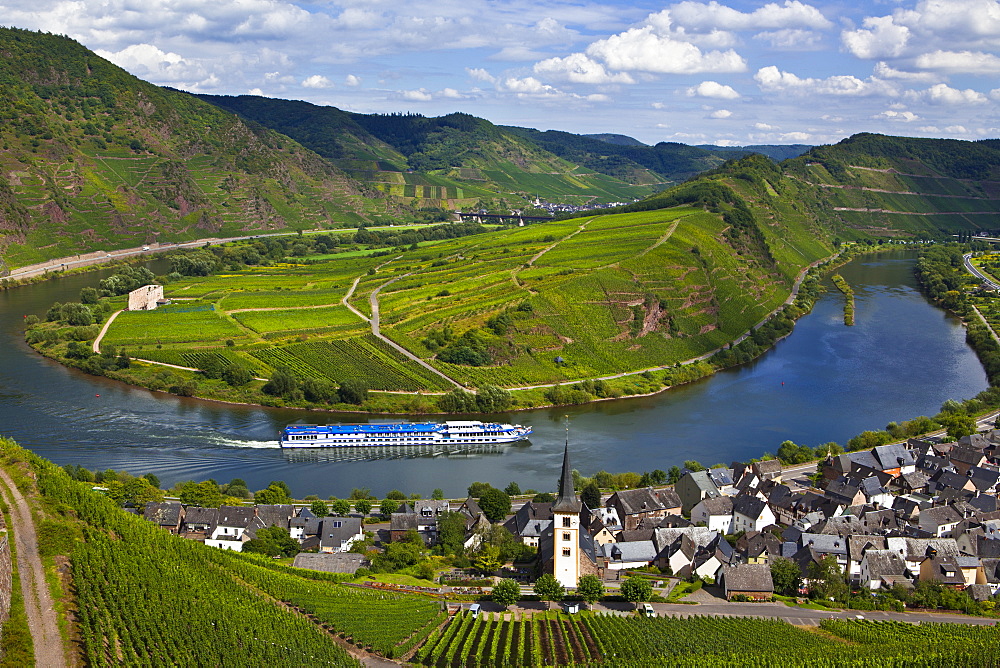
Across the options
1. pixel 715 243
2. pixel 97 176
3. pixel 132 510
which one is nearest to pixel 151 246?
pixel 97 176

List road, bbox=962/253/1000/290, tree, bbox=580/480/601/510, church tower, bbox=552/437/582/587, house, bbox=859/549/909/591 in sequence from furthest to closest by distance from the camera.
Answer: road, bbox=962/253/1000/290, tree, bbox=580/480/601/510, house, bbox=859/549/909/591, church tower, bbox=552/437/582/587

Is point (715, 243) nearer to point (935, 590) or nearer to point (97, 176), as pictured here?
point (935, 590)

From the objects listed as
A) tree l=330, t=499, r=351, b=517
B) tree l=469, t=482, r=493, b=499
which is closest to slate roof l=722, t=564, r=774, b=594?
tree l=469, t=482, r=493, b=499

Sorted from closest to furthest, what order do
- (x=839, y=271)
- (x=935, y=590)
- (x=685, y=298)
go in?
(x=935, y=590) < (x=685, y=298) < (x=839, y=271)

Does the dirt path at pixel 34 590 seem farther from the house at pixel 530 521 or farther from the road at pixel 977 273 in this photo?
the road at pixel 977 273

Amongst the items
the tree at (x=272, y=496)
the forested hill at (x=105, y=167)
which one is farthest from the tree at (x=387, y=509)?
the forested hill at (x=105, y=167)

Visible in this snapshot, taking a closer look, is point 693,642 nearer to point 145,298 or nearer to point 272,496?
point 272,496

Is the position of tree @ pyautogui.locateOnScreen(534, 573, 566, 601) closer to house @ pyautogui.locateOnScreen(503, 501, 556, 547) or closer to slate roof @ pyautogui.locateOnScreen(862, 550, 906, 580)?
house @ pyautogui.locateOnScreen(503, 501, 556, 547)
